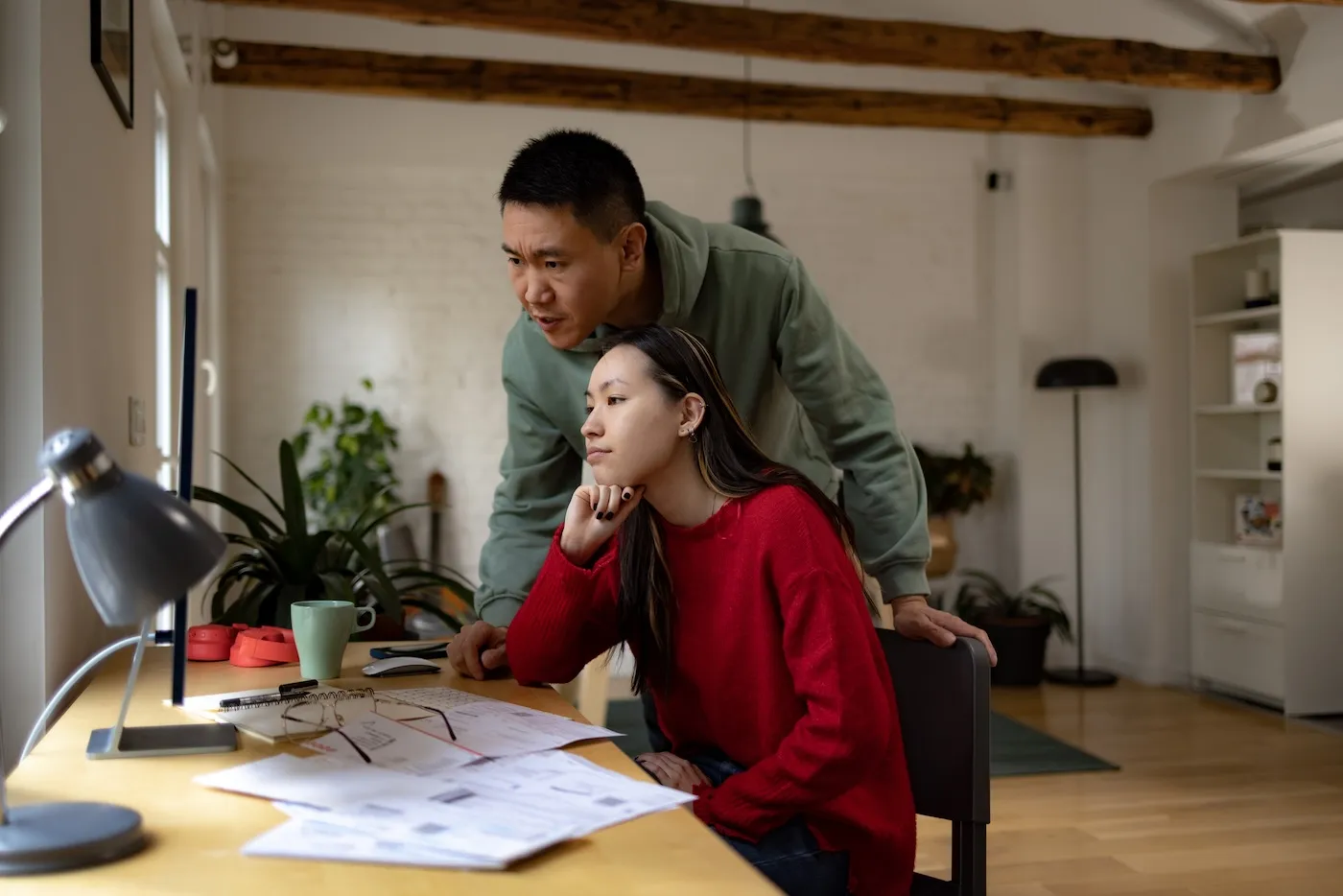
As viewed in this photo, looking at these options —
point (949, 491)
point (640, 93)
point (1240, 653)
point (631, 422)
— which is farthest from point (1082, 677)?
point (631, 422)

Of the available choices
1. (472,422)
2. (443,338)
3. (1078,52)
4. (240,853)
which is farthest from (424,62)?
(240,853)

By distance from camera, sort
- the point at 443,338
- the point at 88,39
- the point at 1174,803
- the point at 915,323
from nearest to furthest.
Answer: the point at 88,39
the point at 1174,803
the point at 443,338
the point at 915,323

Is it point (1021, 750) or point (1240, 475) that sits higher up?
point (1240, 475)

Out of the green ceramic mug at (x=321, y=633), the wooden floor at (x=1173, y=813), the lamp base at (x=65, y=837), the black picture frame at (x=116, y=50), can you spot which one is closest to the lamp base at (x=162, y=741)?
the lamp base at (x=65, y=837)

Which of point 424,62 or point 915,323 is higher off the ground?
point 424,62

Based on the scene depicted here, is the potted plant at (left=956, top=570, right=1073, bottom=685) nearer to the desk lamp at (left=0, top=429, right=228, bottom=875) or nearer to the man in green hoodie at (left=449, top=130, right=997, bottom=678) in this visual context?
the man in green hoodie at (left=449, top=130, right=997, bottom=678)

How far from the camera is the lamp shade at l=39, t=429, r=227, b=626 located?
2.54 ft

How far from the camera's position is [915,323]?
21.2ft

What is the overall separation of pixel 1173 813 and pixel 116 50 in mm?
3394

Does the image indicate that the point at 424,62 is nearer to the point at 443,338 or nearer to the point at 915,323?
the point at 443,338

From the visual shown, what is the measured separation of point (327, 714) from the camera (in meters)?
1.30

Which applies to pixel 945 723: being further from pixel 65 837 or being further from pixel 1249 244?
pixel 1249 244

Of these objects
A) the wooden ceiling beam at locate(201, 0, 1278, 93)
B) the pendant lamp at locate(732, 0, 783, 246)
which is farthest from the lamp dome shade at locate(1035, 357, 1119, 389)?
the pendant lamp at locate(732, 0, 783, 246)

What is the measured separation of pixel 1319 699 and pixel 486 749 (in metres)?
4.95
